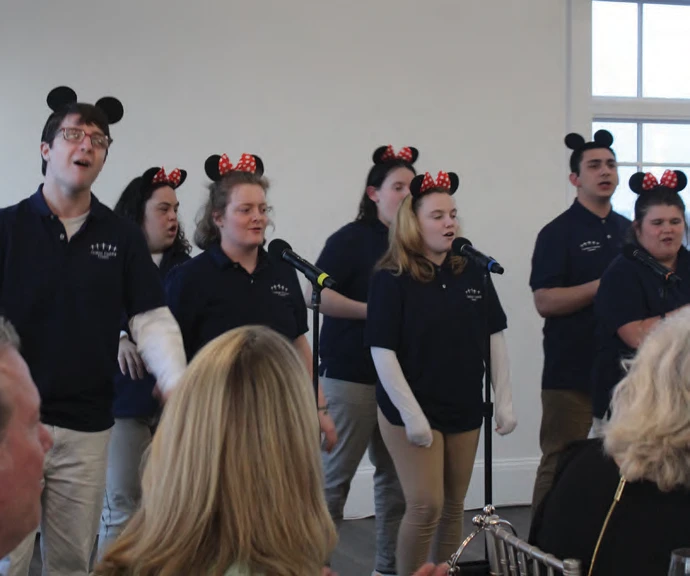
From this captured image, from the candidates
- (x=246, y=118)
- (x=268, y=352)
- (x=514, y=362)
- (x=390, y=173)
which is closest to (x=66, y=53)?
(x=246, y=118)

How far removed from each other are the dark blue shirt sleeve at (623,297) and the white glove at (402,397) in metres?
0.88

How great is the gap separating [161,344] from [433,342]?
1045 millimetres

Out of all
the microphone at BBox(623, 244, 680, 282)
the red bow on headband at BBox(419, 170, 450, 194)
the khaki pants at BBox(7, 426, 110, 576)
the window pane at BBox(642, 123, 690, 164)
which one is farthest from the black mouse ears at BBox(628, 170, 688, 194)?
the khaki pants at BBox(7, 426, 110, 576)

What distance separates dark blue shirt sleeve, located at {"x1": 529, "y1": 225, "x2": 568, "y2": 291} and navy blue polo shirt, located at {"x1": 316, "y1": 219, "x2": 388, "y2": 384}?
2.38 ft

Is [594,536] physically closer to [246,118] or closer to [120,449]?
[120,449]

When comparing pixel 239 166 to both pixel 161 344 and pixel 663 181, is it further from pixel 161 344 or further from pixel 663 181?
pixel 663 181

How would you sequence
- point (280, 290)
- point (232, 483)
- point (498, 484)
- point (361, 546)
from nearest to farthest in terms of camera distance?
1. point (232, 483)
2. point (280, 290)
3. point (361, 546)
4. point (498, 484)

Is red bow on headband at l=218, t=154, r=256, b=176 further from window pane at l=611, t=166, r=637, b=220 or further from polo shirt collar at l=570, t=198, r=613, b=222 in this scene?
window pane at l=611, t=166, r=637, b=220

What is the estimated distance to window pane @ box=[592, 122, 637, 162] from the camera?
562 cm

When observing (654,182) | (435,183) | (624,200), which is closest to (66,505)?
(435,183)

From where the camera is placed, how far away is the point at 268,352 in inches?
55.5

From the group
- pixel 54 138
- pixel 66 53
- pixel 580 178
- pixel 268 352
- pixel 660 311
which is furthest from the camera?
pixel 66 53

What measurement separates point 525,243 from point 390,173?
1.65m

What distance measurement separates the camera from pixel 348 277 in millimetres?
3822
